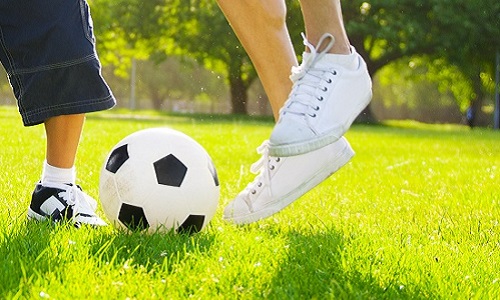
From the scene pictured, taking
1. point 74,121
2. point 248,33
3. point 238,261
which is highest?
point 248,33

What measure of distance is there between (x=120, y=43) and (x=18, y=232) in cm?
2995

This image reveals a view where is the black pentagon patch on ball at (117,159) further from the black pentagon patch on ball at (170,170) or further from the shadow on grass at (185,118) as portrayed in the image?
the shadow on grass at (185,118)

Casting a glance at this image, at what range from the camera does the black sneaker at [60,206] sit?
2875 millimetres

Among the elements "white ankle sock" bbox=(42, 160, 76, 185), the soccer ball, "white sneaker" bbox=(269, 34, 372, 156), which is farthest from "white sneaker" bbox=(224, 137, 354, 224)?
"white ankle sock" bbox=(42, 160, 76, 185)

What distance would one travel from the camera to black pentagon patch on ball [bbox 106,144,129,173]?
9.21 ft

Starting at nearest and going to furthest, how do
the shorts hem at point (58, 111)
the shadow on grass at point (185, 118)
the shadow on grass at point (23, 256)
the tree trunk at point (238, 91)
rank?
the shadow on grass at point (23, 256)
the shorts hem at point (58, 111)
the shadow on grass at point (185, 118)
the tree trunk at point (238, 91)

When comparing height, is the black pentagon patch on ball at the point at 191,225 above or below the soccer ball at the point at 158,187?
below

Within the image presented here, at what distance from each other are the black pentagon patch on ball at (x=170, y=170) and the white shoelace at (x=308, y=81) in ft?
1.45

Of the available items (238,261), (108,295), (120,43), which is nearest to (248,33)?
(238,261)

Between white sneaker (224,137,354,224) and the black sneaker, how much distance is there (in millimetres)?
563

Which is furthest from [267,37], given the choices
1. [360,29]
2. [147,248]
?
[360,29]

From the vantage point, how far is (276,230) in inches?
119

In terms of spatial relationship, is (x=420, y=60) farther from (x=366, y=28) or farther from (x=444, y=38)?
(x=366, y=28)

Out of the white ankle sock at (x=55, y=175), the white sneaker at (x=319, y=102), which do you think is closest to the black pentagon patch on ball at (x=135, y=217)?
the white ankle sock at (x=55, y=175)
